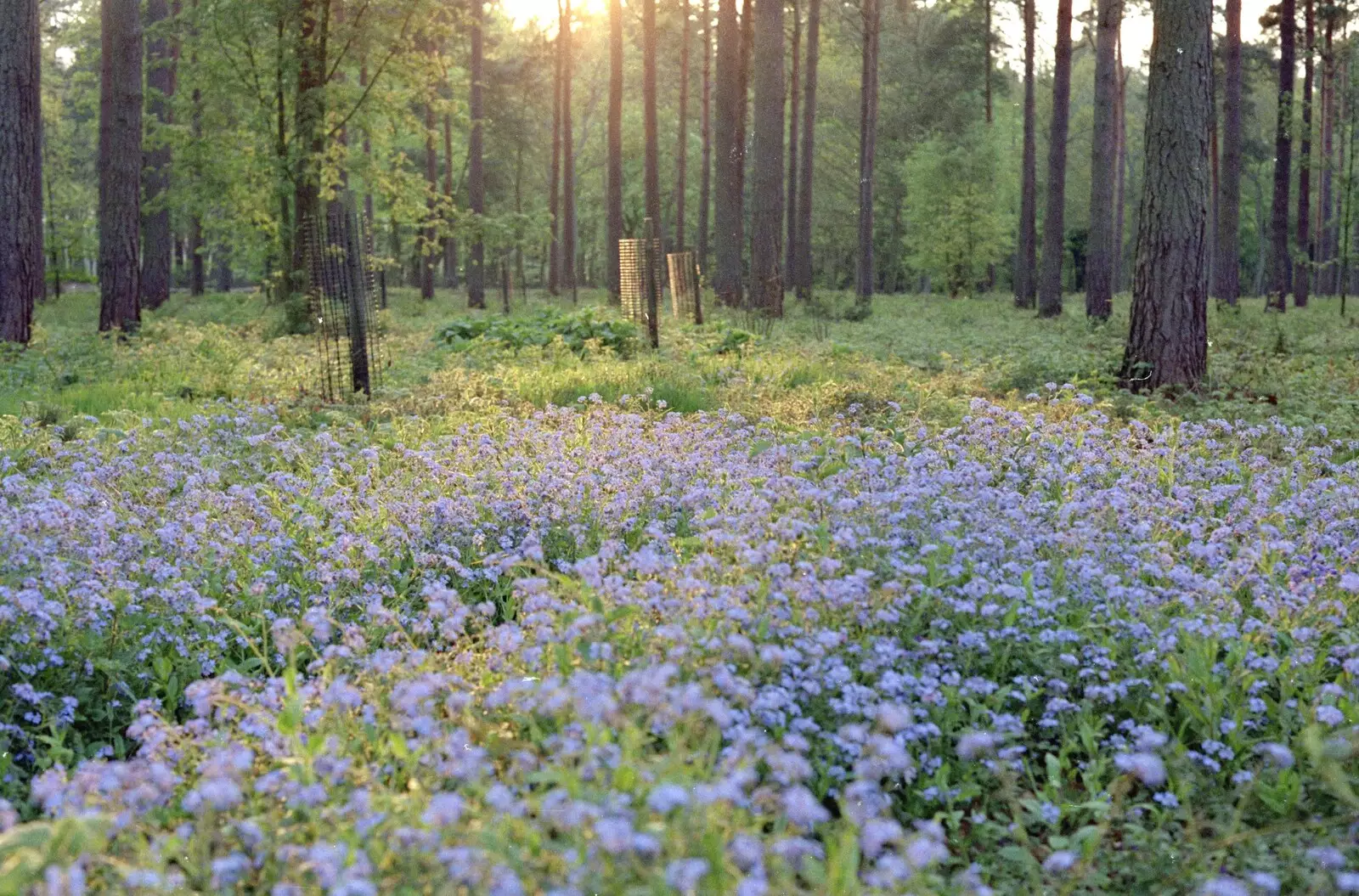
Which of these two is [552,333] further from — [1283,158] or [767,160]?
[1283,158]

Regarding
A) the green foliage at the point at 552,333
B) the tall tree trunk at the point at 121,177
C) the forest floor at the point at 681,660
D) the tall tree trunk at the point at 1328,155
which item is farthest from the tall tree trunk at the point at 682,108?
the forest floor at the point at 681,660

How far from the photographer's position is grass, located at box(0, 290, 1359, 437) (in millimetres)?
9898

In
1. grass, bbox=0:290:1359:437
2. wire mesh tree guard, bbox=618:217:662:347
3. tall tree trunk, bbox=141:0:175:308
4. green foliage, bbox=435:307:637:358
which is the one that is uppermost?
tall tree trunk, bbox=141:0:175:308

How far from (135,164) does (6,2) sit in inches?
128

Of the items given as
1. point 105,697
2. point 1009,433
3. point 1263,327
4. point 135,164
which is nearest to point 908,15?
point 1263,327

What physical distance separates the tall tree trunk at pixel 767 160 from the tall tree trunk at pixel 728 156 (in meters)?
Result: 1.91

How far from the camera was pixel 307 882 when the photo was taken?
2.71 metres

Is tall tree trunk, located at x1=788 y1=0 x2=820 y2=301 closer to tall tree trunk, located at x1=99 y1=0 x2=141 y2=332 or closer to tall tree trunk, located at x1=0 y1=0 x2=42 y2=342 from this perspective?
tall tree trunk, located at x1=99 y1=0 x2=141 y2=332

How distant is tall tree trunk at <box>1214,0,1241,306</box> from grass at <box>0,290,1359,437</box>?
767 centimetres

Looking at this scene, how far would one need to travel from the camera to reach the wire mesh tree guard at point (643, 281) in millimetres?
14922

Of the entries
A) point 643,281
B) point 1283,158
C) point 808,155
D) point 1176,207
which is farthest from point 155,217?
point 1283,158

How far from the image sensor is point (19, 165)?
47.4 feet

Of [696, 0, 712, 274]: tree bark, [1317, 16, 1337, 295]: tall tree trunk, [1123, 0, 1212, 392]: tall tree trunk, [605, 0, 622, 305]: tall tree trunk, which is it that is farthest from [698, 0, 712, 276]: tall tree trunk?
[1123, 0, 1212, 392]: tall tree trunk

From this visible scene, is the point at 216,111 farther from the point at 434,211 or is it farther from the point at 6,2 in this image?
the point at 6,2
